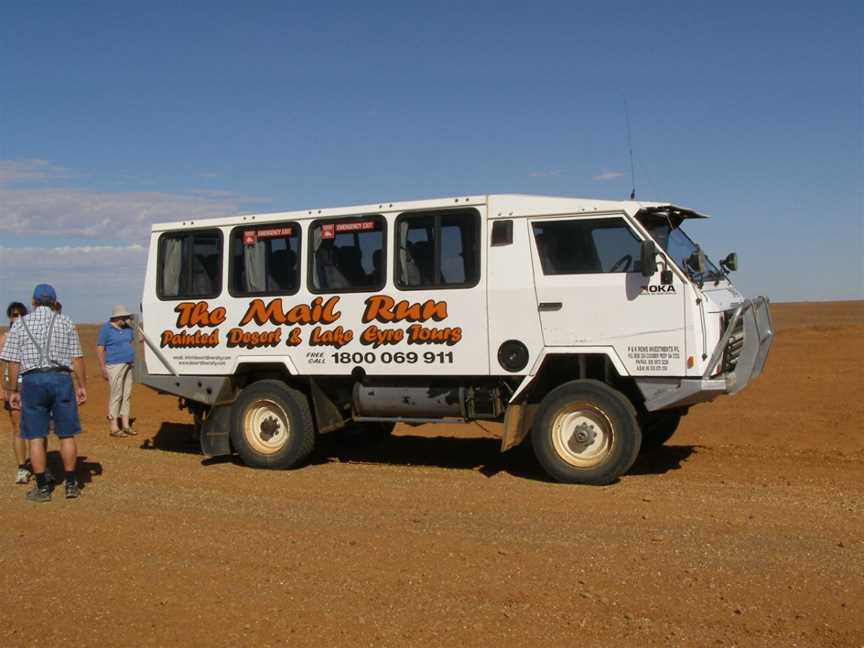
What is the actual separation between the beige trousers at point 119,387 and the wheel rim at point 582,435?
7423 mm

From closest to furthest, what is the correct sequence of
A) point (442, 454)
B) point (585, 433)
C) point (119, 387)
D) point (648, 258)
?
point (648, 258) < point (585, 433) < point (442, 454) < point (119, 387)

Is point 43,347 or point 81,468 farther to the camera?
point 81,468

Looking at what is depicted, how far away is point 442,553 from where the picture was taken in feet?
22.8

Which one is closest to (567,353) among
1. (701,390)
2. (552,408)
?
(552,408)

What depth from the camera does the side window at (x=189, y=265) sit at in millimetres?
11336

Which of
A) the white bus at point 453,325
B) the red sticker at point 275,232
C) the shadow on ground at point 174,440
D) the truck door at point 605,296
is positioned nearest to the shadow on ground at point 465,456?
the white bus at point 453,325

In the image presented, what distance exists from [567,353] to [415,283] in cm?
183

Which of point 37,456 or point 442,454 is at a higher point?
point 37,456

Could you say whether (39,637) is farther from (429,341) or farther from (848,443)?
(848,443)

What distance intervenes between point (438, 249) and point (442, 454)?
309 centimetres

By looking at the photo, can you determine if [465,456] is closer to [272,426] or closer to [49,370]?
[272,426]

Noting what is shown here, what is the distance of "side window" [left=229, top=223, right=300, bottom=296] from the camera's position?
10.8m

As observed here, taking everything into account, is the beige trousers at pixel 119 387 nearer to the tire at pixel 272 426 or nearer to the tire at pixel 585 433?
the tire at pixel 272 426

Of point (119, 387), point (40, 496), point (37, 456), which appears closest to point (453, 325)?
point (37, 456)
